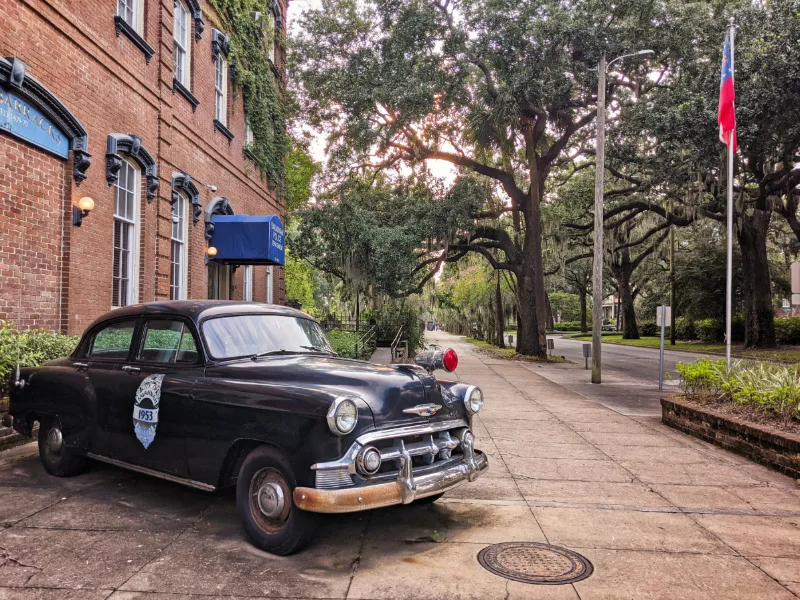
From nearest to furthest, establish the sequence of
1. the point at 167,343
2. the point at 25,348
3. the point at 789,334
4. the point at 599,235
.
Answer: the point at 167,343, the point at 25,348, the point at 599,235, the point at 789,334

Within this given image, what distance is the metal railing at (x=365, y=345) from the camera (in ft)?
52.0

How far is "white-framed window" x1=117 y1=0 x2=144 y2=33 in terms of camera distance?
10.9 m

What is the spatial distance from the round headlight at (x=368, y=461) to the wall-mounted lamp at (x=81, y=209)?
7434 mm

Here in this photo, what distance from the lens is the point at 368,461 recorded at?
382 cm

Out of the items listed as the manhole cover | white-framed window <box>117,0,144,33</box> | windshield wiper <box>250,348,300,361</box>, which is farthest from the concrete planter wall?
white-framed window <box>117,0,144,33</box>

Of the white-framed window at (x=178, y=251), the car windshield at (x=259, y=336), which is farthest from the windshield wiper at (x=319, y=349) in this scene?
the white-framed window at (x=178, y=251)

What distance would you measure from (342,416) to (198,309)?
182cm

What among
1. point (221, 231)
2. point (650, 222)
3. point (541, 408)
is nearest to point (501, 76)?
point (221, 231)

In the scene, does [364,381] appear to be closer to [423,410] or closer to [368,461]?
[423,410]

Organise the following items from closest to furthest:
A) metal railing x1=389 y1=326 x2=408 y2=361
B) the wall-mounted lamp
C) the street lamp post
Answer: the wall-mounted lamp → the street lamp post → metal railing x1=389 y1=326 x2=408 y2=361

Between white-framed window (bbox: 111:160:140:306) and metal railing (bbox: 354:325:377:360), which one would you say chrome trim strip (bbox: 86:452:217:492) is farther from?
metal railing (bbox: 354:325:377:360)

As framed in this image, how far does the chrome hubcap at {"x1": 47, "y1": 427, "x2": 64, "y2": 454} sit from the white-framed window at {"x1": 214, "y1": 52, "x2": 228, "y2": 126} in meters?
11.1

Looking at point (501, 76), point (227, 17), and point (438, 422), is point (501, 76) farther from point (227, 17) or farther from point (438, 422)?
point (438, 422)

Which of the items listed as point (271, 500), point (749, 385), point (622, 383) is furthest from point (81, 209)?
point (622, 383)
